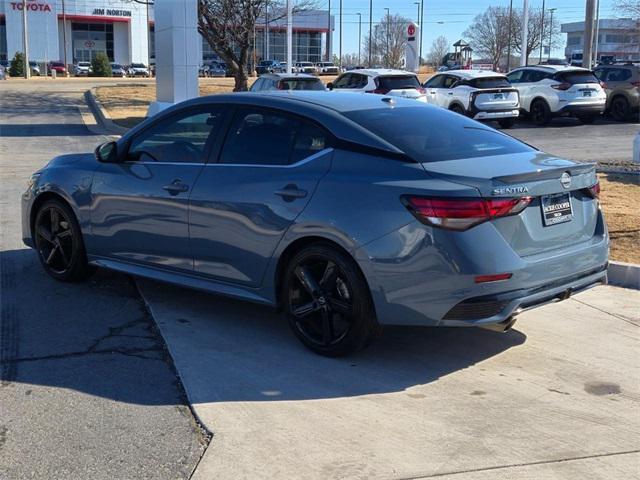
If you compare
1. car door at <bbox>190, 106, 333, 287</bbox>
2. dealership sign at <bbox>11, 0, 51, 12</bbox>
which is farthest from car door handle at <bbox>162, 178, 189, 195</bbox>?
dealership sign at <bbox>11, 0, 51, 12</bbox>

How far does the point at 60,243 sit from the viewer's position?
21.5ft

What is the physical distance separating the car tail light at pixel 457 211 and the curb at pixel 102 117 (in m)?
18.0

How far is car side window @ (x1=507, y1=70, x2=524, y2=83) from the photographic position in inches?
971

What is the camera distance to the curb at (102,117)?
72.0 feet

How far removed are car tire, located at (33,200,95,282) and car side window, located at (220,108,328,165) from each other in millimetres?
1769

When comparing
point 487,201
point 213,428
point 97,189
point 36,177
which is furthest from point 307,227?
point 36,177

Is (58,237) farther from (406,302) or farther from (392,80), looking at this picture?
(392,80)

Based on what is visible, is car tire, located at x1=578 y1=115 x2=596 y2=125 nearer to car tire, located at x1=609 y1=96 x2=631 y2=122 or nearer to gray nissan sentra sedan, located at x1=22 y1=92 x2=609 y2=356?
car tire, located at x1=609 y1=96 x2=631 y2=122

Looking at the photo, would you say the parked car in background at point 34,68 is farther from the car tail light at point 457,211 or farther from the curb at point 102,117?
the car tail light at point 457,211

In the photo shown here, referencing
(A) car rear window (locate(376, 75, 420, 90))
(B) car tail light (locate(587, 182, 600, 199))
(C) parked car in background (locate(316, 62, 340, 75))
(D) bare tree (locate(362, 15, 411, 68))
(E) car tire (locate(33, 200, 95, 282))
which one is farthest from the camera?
(C) parked car in background (locate(316, 62, 340, 75))

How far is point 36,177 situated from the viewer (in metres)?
6.76

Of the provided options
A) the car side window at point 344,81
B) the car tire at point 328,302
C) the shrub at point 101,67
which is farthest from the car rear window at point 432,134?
the shrub at point 101,67

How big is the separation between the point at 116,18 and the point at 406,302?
8978 centimetres

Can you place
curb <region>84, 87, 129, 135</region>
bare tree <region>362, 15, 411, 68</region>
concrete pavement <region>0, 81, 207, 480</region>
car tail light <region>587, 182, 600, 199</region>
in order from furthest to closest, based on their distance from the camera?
bare tree <region>362, 15, 411, 68</region>, curb <region>84, 87, 129, 135</region>, car tail light <region>587, 182, 600, 199</region>, concrete pavement <region>0, 81, 207, 480</region>
